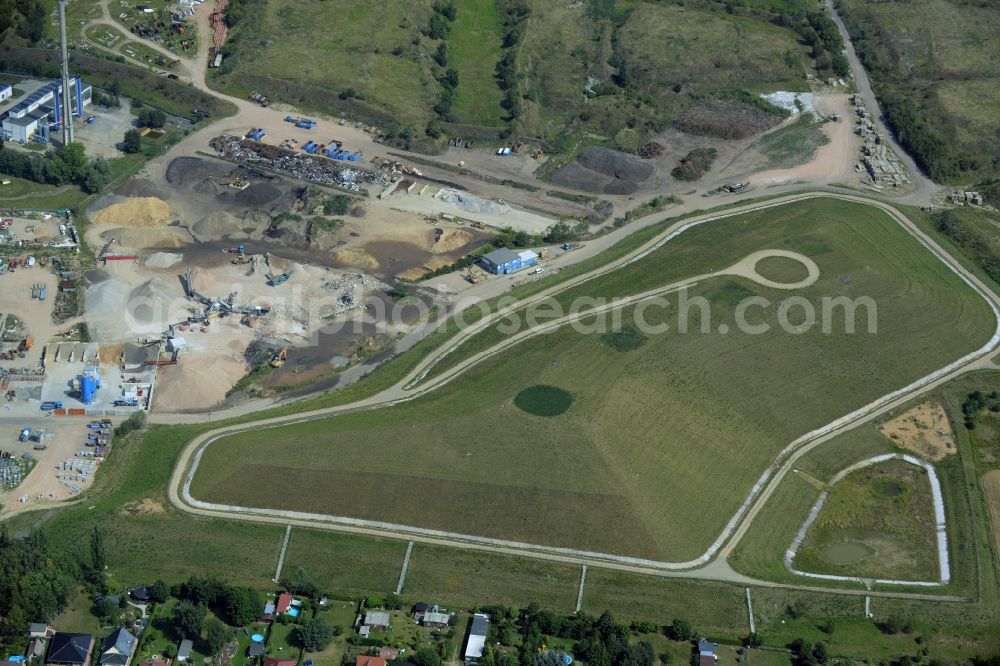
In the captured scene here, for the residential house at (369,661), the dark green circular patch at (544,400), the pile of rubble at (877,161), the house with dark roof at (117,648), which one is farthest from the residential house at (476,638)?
the pile of rubble at (877,161)

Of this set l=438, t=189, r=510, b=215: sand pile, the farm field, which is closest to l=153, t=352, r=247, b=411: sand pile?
the farm field

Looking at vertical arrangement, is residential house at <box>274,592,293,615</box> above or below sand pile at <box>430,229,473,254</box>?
below

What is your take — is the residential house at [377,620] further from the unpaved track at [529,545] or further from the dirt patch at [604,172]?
the dirt patch at [604,172]

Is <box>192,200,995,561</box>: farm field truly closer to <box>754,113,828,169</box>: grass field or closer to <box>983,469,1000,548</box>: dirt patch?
<box>983,469,1000,548</box>: dirt patch

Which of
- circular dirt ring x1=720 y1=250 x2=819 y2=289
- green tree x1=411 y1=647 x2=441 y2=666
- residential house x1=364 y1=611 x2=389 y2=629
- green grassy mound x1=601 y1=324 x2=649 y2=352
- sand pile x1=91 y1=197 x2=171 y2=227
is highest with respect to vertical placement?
circular dirt ring x1=720 y1=250 x2=819 y2=289

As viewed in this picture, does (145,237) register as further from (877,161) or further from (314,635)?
(877,161)

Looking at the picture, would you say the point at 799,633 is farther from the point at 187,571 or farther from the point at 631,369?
the point at 187,571

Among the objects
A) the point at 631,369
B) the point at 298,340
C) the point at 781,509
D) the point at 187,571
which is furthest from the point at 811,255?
the point at 187,571
